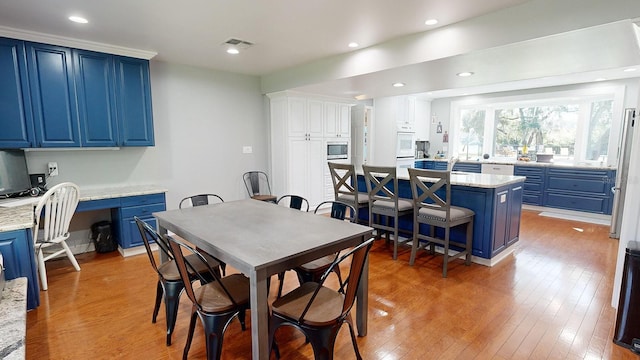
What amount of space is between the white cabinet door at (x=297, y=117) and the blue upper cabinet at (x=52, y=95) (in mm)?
2721

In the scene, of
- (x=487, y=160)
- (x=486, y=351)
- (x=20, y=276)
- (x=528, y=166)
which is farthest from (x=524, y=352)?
(x=487, y=160)

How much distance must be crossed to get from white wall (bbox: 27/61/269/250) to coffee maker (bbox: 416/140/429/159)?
13.1ft

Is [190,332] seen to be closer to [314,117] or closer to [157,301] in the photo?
[157,301]

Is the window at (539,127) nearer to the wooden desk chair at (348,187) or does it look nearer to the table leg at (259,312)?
the wooden desk chair at (348,187)

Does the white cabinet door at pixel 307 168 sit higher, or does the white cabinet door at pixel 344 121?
the white cabinet door at pixel 344 121

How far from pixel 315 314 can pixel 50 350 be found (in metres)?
1.80

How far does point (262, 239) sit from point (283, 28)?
2157 mm

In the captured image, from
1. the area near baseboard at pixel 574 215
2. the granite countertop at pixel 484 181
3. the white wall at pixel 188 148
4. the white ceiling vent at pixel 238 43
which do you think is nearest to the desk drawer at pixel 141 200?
the white wall at pixel 188 148

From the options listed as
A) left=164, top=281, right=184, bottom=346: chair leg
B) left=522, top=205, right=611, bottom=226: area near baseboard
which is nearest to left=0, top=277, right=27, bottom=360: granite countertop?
left=164, top=281, right=184, bottom=346: chair leg

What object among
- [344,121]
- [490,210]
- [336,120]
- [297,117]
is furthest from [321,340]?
[344,121]

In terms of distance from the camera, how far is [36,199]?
310 cm

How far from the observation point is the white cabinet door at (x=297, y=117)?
5.02 metres

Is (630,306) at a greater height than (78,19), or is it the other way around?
(78,19)

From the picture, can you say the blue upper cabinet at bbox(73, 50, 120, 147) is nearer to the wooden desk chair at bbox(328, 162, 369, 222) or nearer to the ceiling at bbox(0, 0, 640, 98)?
the ceiling at bbox(0, 0, 640, 98)
